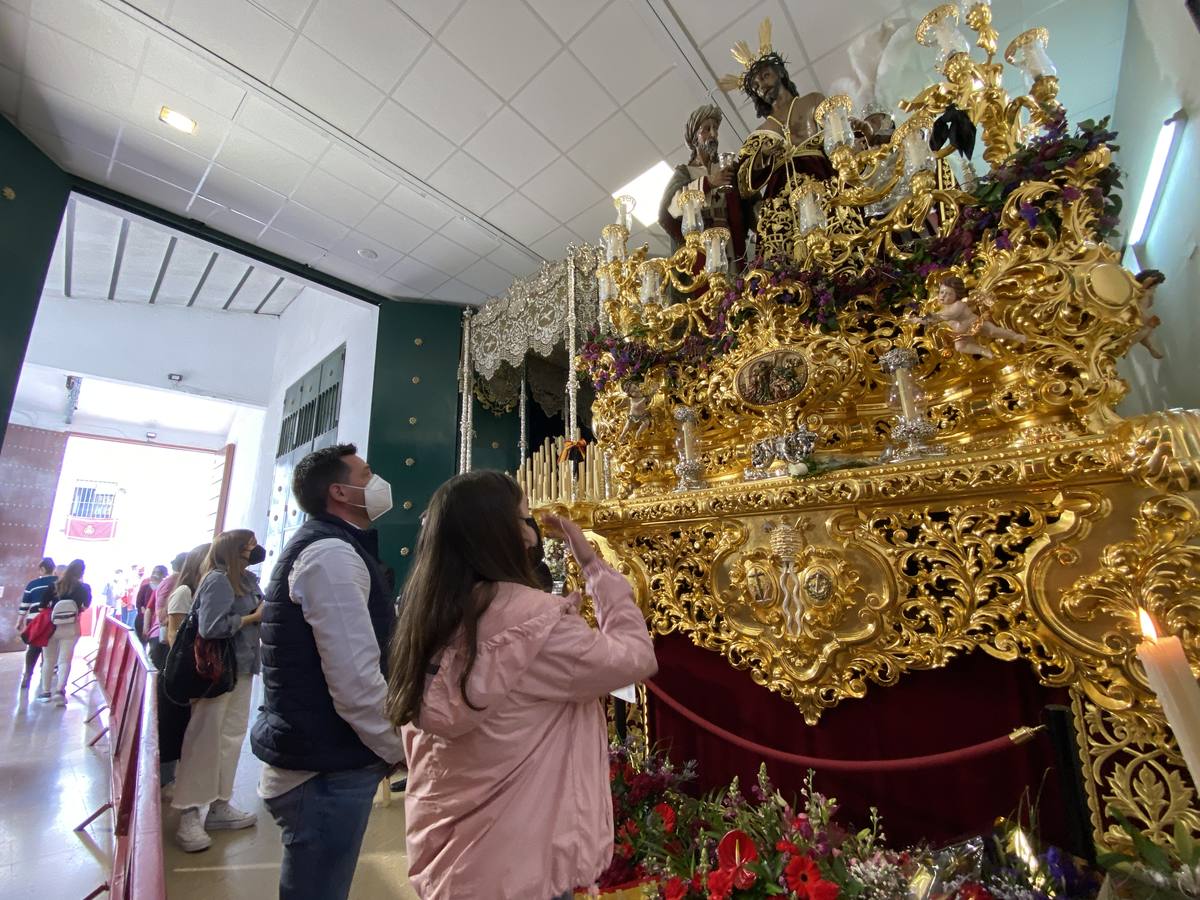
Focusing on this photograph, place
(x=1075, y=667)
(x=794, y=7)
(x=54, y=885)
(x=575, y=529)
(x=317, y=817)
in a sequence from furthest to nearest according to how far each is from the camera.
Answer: (x=794, y=7)
(x=54, y=885)
(x=1075, y=667)
(x=317, y=817)
(x=575, y=529)

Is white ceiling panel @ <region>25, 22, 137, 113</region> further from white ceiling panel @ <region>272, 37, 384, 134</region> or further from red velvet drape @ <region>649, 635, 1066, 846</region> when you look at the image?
red velvet drape @ <region>649, 635, 1066, 846</region>

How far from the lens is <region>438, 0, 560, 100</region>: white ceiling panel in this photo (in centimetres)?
304

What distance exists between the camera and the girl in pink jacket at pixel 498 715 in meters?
0.92

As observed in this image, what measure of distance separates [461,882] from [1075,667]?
5.86ft

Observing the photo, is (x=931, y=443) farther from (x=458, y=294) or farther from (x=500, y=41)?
(x=458, y=294)

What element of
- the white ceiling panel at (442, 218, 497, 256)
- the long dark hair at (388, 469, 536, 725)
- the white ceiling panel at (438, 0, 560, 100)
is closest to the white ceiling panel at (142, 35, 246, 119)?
the white ceiling panel at (438, 0, 560, 100)

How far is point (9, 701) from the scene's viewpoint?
5492mm

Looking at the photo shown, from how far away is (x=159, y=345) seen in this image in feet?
29.1

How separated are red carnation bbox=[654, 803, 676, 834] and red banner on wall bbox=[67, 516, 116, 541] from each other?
1737cm

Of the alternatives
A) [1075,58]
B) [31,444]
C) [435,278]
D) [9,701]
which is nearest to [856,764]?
[1075,58]

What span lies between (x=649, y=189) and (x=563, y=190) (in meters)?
0.75

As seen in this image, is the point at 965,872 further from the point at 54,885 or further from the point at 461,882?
the point at 54,885

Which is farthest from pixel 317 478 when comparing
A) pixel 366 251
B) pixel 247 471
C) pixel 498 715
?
pixel 247 471

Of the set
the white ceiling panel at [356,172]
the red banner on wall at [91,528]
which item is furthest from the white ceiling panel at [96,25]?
the red banner on wall at [91,528]
